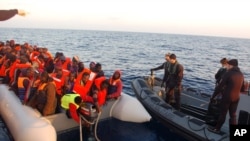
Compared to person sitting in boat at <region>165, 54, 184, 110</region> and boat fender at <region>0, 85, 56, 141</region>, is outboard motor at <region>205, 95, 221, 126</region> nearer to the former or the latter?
person sitting in boat at <region>165, 54, 184, 110</region>

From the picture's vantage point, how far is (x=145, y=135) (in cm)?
703

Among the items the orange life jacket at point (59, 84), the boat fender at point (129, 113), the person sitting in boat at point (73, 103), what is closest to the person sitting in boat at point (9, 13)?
the person sitting in boat at point (73, 103)

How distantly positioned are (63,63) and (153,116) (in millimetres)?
4027

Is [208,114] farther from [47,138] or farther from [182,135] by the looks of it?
[47,138]

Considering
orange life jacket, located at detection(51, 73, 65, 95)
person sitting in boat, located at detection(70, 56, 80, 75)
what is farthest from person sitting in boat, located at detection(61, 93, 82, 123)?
person sitting in boat, located at detection(70, 56, 80, 75)

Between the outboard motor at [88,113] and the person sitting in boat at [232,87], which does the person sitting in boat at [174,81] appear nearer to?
the person sitting in boat at [232,87]

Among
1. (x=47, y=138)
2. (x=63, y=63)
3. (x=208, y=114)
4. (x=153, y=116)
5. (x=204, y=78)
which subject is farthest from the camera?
(x=204, y=78)

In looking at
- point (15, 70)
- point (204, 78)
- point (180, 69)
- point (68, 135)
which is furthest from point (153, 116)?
point (204, 78)

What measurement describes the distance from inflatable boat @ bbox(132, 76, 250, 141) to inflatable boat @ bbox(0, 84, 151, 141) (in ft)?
2.09

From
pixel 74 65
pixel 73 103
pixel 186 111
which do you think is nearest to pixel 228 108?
pixel 186 111

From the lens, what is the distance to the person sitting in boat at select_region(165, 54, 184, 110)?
7.64 meters

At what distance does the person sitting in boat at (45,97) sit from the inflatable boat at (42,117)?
14cm

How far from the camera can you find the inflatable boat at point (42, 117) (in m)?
5.68

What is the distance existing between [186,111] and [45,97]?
14.3ft
